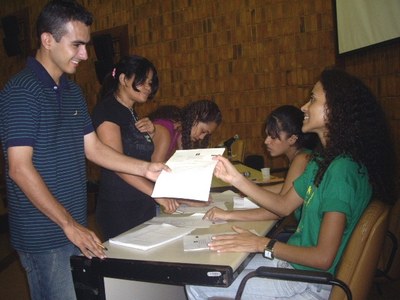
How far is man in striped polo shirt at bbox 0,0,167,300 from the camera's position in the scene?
1459 millimetres

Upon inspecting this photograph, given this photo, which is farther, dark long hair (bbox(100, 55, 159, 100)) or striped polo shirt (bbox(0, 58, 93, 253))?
dark long hair (bbox(100, 55, 159, 100))

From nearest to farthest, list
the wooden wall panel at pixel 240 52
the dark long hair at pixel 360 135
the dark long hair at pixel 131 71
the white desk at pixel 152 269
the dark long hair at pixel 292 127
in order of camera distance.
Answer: the white desk at pixel 152 269, the dark long hair at pixel 360 135, the dark long hair at pixel 131 71, the dark long hair at pixel 292 127, the wooden wall panel at pixel 240 52

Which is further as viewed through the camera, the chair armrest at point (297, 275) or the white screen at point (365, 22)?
the white screen at point (365, 22)

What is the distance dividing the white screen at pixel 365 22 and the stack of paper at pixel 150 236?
2.76 meters

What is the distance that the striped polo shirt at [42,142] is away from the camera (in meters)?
1.48

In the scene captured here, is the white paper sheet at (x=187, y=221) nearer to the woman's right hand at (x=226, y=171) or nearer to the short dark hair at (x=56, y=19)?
the woman's right hand at (x=226, y=171)

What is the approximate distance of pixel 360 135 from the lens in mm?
1758

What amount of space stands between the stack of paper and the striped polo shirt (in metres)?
0.23

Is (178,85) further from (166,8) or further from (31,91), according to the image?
(31,91)

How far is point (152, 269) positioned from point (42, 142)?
65 centimetres

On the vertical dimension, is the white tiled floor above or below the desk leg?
below

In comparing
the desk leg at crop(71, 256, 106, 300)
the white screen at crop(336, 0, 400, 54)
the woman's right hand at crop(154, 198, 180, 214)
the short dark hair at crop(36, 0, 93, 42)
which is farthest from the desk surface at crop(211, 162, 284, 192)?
the short dark hair at crop(36, 0, 93, 42)

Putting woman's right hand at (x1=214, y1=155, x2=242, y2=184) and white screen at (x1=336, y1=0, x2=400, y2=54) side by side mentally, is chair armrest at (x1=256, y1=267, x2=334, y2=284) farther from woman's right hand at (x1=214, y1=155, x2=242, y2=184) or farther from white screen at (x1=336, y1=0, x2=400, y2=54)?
white screen at (x1=336, y1=0, x2=400, y2=54)

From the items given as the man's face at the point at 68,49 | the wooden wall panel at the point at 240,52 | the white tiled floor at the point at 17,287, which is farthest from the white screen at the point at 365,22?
the man's face at the point at 68,49
